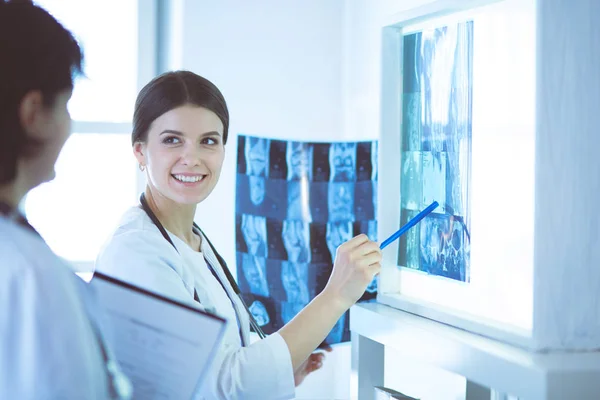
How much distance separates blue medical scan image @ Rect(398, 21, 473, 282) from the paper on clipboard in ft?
1.44

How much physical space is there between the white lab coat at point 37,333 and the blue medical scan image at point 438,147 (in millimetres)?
579

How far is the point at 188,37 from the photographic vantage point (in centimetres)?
214

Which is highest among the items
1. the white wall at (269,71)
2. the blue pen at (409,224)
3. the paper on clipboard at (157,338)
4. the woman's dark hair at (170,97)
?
the white wall at (269,71)

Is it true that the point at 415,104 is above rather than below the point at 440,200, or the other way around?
above

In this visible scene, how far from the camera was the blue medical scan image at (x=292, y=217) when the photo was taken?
1918 millimetres

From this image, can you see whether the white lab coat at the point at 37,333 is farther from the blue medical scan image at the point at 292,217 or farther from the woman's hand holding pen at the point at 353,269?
the blue medical scan image at the point at 292,217

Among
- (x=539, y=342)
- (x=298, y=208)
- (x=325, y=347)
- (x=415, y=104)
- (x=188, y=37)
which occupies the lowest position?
(x=325, y=347)

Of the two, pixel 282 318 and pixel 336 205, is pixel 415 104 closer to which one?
pixel 336 205

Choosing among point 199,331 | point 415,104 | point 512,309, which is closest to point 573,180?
point 512,309

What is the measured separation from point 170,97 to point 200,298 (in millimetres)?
376

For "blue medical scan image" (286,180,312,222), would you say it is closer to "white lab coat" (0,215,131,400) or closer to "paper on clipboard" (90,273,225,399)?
"paper on clipboard" (90,273,225,399)

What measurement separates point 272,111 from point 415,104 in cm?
124

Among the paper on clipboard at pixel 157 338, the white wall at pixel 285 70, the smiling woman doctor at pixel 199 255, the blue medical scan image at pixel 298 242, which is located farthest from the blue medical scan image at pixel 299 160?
the paper on clipboard at pixel 157 338

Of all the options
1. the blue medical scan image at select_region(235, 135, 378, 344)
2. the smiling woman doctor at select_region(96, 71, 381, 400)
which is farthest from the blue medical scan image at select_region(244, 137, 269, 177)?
the smiling woman doctor at select_region(96, 71, 381, 400)
